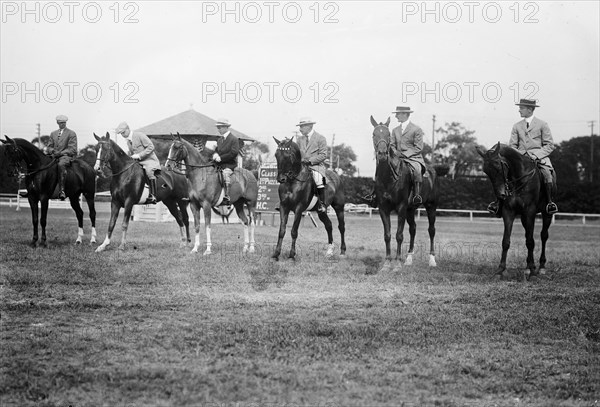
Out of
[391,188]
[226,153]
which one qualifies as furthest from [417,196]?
[226,153]

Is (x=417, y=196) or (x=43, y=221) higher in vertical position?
(x=417, y=196)

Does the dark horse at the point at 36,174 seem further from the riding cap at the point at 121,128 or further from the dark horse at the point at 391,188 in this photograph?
the dark horse at the point at 391,188

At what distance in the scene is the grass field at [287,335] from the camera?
18.0 ft

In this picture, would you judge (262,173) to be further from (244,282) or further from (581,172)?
(581,172)

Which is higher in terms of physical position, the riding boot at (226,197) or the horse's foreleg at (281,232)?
the riding boot at (226,197)

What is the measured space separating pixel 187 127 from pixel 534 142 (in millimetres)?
22640

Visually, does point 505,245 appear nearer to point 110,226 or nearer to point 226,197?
point 226,197

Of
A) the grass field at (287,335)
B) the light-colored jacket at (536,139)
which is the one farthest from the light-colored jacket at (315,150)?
the light-colored jacket at (536,139)

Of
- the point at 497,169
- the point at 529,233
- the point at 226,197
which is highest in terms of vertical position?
the point at 497,169

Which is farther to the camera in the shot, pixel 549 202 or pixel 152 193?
pixel 152 193

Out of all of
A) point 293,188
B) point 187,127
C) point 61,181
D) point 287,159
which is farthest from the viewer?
point 187,127

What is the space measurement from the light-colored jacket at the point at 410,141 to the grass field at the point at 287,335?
8.74ft

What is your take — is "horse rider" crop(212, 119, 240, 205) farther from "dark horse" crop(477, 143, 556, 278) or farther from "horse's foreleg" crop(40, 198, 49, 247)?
"dark horse" crop(477, 143, 556, 278)

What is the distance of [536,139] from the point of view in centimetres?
1391
